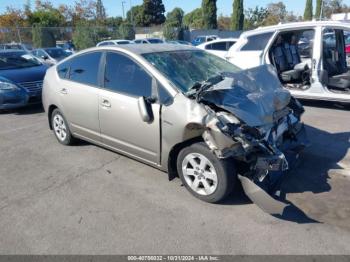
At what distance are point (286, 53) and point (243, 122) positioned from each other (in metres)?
5.54

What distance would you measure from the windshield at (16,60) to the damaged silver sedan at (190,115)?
488 cm

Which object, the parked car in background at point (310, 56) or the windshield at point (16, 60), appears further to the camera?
the windshield at point (16, 60)

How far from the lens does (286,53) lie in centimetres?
828

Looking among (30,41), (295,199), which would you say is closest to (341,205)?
(295,199)

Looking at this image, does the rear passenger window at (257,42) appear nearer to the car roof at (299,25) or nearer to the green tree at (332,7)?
the car roof at (299,25)

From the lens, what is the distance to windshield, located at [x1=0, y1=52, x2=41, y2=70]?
902 cm

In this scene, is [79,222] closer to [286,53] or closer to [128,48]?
[128,48]

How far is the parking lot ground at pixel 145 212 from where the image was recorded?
118 inches

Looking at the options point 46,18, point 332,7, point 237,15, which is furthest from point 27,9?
point 332,7

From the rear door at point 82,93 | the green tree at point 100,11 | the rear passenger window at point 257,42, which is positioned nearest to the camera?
the rear door at point 82,93

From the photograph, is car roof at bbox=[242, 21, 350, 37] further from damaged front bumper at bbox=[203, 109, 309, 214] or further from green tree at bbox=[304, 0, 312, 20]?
green tree at bbox=[304, 0, 312, 20]

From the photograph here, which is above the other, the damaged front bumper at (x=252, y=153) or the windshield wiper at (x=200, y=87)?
the windshield wiper at (x=200, y=87)

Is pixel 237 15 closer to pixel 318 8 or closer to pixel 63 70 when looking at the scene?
pixel 318 8

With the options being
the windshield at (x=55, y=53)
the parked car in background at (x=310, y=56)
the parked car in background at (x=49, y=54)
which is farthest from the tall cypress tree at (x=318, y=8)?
the parked car in background at (x=310, y=56)
